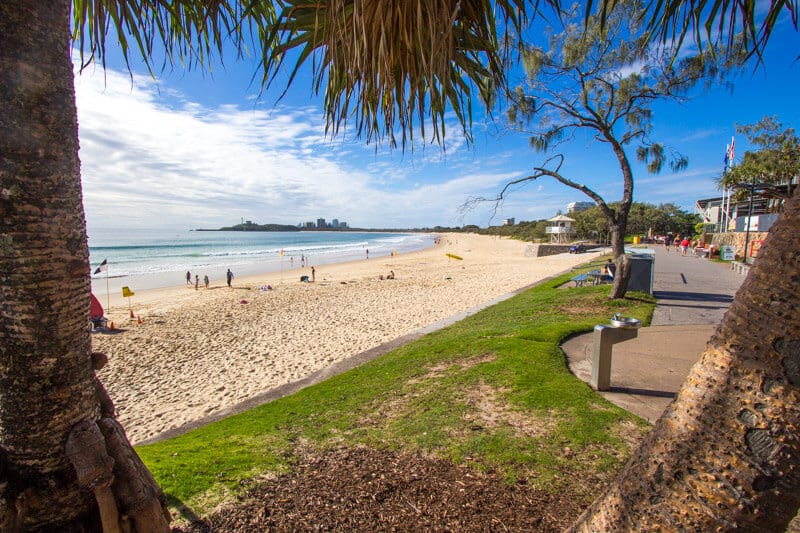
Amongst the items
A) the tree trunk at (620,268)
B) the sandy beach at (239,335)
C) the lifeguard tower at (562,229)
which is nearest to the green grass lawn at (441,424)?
the sandy beach at (239,335)

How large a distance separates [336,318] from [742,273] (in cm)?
1461

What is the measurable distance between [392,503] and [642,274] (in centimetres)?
1025

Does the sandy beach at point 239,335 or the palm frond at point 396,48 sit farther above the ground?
the palm frond at point 396,48

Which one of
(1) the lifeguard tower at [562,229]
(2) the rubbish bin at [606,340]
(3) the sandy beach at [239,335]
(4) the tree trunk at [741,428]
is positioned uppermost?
(1) the lifeguard tower at [562,229]

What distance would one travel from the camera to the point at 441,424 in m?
3.77

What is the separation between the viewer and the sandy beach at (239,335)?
704 centimetres

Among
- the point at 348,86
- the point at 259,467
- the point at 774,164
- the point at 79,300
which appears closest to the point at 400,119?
the point at 348,86

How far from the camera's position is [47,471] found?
4.80ft

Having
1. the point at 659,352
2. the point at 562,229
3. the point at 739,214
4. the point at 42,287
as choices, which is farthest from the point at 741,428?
the point at 562,229

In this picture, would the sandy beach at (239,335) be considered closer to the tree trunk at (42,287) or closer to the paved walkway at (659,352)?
the paved walkway at (659,352)

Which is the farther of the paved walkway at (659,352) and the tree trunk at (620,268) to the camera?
the tree trunk at (620,268)

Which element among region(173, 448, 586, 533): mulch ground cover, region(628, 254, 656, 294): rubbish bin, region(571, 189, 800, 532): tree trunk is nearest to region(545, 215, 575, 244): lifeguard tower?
region(628, 254, 656, 294): rubbish bin

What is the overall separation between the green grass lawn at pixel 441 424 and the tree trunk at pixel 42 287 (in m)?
1.20

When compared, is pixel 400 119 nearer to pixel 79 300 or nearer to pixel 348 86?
pixel 348 86
